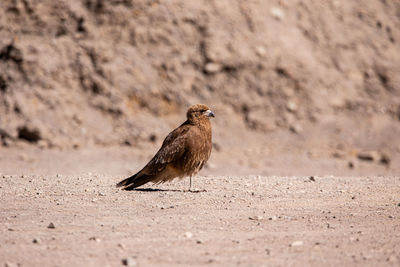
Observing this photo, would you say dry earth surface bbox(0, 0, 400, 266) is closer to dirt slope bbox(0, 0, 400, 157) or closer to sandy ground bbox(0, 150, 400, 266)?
dirt slope bbox(0, 0, 400, 157)

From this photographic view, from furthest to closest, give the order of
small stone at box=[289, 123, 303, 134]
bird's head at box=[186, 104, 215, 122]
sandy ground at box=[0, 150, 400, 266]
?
1. small stone at box=[289, 123, 303, 134]
2. bird's head at box=[186, 104, 215, 122]
3. sandy ground at box=[0, 150, 400, 266]

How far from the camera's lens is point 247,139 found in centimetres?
1834

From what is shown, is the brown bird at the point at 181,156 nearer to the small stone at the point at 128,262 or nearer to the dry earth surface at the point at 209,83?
the small stone at the point at 128,262

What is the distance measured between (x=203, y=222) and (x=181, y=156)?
2.06 metres

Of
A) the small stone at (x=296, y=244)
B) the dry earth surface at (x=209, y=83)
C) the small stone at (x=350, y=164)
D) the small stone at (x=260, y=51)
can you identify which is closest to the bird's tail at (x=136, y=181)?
the small stone at (x=296, y=244)

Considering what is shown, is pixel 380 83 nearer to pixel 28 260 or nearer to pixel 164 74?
pixel 164 74

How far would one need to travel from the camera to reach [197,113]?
30.5 ft

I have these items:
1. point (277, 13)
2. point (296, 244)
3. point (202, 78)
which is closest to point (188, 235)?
point (296, 244)

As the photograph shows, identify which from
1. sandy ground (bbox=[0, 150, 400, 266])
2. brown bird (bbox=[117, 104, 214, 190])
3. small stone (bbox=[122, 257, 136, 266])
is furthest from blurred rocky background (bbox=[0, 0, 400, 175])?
small stone (bbox=[122, 257, 136, 266])

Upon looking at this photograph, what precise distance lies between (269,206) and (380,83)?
1285 centimetres

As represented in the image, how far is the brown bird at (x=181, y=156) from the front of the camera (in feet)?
29.6

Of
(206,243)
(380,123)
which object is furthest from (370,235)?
(380,123)

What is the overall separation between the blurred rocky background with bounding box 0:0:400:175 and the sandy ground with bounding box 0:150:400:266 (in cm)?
745

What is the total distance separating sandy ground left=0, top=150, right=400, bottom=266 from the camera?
5.75m
